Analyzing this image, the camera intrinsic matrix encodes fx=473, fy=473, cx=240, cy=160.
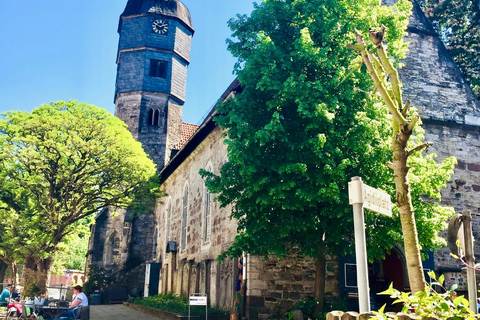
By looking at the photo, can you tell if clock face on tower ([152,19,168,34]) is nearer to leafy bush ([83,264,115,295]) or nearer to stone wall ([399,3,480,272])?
leafy bush ([83,264,115,295])

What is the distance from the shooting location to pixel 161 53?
Answer: 33688 mm

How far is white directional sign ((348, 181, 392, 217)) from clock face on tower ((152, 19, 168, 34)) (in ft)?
105

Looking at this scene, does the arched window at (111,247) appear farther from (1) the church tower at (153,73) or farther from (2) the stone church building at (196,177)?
(1) the church tower at (153,73)

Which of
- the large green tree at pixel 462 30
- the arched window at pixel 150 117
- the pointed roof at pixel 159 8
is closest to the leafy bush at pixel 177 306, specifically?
the arched window at pixel 150 117

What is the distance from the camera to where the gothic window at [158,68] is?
33.3 meters

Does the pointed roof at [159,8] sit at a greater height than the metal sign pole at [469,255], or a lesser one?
greater

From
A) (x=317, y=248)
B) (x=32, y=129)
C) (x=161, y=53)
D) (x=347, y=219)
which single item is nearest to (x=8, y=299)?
(x=32, y=129)

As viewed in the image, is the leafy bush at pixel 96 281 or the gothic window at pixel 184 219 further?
the leafy bush at pixel 96 281

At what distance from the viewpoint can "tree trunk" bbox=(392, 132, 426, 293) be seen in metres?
4.88

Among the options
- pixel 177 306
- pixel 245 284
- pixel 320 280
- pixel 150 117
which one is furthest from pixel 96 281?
pixel 320 280

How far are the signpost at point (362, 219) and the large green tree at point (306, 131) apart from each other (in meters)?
5.59

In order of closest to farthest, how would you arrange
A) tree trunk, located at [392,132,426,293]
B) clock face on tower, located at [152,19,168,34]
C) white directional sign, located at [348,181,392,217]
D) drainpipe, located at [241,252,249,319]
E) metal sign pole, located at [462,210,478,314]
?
white directional sign, located at [348,181,392,217], tree trunk, located at [392,132,426,293], metal sign pole, located at [462,210,478,314], drainpipe, located at [241,252,249,319], clock face on tower, located at [152,19,168,34]

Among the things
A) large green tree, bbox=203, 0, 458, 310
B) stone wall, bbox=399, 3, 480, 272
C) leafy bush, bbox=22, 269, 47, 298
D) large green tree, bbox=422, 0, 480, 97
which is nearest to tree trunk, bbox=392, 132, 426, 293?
large green tree, bbox=203, 0, 458, 310

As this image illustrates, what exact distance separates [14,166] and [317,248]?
13.9 m
